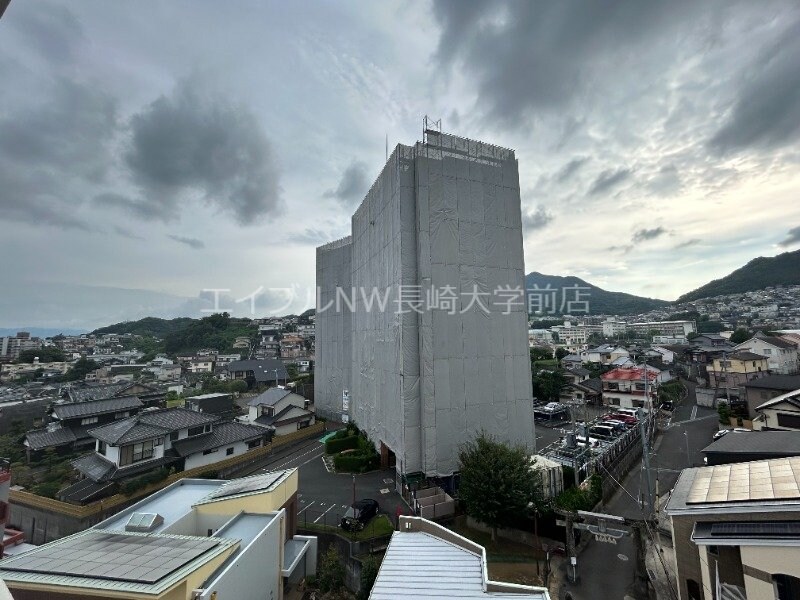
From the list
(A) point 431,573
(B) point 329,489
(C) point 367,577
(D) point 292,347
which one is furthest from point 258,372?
(A) point 431,573

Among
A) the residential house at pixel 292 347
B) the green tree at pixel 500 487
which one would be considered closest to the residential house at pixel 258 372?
the residential house at pixel 292 347

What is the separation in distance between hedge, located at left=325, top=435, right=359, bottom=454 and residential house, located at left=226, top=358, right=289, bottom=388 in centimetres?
2768

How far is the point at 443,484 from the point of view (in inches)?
684

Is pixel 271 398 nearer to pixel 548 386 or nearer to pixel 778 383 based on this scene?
pixel 548 386

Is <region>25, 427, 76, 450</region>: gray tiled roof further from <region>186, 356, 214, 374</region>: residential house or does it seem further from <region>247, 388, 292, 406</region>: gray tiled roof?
<region>186, 356, 214, 374</region>: residential house

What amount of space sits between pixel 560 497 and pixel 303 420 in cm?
2408

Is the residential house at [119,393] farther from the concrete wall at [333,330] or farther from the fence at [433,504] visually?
the fence at [433,504]

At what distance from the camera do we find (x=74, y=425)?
27.2 metres

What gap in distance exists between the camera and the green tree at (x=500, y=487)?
13.3m

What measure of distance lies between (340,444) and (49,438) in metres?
21.4

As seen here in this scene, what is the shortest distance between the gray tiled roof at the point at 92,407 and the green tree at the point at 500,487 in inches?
1192

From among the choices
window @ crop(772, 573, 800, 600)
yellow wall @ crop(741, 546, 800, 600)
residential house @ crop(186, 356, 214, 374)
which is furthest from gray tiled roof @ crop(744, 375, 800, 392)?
residential house @ crop(186, 356, 214, 374)

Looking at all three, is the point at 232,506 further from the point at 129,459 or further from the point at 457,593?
the point at 129,459

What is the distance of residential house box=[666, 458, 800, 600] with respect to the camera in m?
6.12
